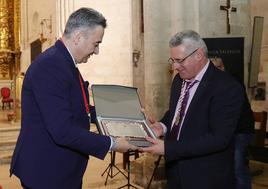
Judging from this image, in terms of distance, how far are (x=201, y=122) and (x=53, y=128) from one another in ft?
2.88

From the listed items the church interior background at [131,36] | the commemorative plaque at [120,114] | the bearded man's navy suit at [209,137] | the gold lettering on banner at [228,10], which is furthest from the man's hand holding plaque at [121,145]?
the gold lettering on banner at [228,10]

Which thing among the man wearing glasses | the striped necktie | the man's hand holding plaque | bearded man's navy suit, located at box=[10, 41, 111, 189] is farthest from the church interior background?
bearded man's navy suit, located at box=[10, 41, 111, 189]

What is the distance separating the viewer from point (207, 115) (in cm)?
250

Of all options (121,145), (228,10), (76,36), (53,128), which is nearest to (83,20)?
(76,36)

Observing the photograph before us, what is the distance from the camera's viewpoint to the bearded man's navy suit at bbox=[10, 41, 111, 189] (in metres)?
2.20

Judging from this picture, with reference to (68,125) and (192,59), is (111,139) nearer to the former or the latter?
(68,125)

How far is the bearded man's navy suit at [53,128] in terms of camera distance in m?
2.20

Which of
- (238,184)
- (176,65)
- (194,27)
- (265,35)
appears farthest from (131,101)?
(265,35)

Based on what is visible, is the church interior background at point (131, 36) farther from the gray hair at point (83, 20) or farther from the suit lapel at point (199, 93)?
the gray hair at point (83, 20)

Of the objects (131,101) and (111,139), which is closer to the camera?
(111,139)

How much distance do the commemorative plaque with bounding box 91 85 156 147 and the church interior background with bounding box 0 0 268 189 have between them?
265cm

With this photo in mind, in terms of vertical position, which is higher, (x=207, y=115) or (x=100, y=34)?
(x=100, y=34)

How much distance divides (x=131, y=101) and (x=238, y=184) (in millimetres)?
2059

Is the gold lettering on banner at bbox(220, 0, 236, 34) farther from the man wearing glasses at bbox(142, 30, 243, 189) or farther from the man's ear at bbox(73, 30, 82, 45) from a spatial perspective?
the man's ear at bbox(73, 30, 82, 45)
